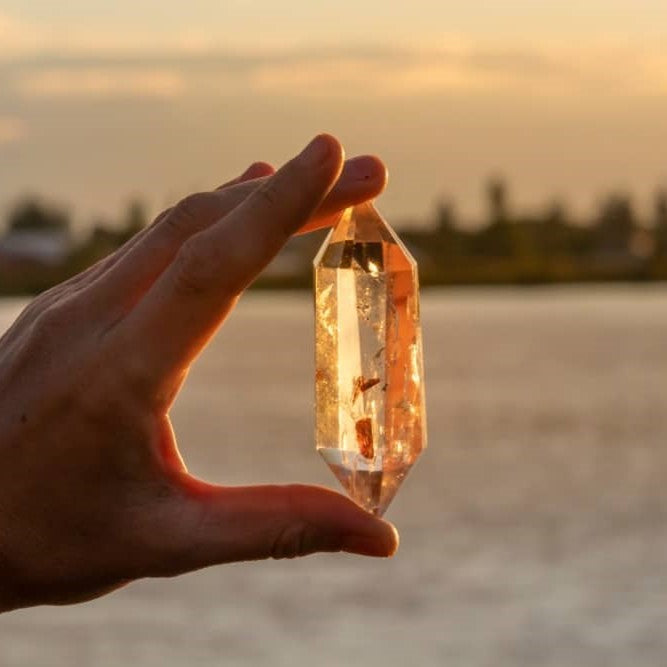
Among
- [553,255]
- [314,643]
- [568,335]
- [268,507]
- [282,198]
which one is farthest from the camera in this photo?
[568,335]

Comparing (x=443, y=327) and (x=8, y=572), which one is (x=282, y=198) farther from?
(x=443, y=327)

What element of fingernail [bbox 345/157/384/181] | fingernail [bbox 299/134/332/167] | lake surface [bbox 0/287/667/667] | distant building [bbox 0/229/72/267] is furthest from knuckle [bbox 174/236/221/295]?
distant building [bbox 0/229/72/267]

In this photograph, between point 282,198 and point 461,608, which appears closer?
point 282,198

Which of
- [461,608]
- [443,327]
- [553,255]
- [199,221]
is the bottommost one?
[443,327]

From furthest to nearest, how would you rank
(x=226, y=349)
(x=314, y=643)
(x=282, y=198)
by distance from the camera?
1. (x=226, y=349)
2. (x=314, y=643)
3. (x=282, y=198)

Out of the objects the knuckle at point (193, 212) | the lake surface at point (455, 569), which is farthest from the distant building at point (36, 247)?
the knuckle at point (193, 212)

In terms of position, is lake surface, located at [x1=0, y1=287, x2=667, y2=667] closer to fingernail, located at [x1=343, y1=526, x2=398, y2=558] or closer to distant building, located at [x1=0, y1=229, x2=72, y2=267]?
distant building, located at [x1=0, y1=229, x2=72, y2=267]

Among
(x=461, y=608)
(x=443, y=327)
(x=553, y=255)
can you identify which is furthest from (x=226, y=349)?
(x=461, y=608)
